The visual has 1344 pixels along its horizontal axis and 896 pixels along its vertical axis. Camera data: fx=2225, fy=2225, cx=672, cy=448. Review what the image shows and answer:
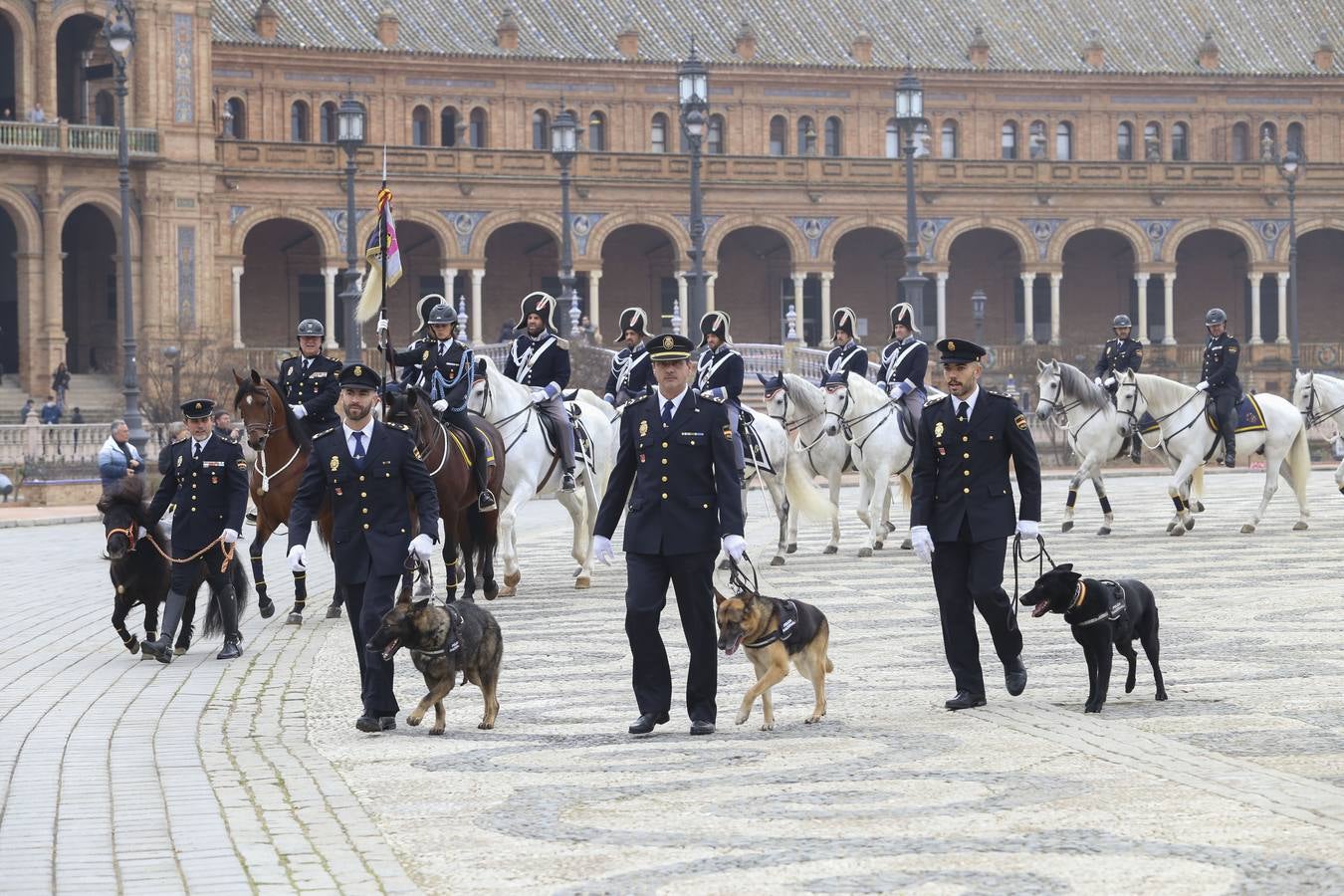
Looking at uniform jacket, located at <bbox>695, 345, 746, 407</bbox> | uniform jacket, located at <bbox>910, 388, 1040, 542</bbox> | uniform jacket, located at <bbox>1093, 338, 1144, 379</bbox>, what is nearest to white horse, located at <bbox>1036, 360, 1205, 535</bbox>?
uniform jacket, located at <bbox>1093, 338, 1144, 379</bbox>

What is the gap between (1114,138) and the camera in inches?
2820

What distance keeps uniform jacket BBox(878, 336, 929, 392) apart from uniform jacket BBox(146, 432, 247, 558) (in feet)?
29.0

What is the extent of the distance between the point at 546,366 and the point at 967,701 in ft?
28.1

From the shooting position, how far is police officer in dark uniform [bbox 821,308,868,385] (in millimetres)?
21828

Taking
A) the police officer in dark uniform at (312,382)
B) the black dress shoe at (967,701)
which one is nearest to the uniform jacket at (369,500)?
the black dress shoe at (967,701)

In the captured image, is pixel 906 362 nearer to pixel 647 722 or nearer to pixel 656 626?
pixel 656 626

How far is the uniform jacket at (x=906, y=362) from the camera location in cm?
2186

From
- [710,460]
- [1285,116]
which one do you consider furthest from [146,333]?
[710,460]

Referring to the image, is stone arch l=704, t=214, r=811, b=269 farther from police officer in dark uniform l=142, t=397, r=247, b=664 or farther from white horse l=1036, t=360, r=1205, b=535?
police officer in dark uniform l=142, t=397, r=247, b=664

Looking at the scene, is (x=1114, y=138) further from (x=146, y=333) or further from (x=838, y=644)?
(x=838, y=644)

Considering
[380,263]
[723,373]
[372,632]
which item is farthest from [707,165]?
[372,632]

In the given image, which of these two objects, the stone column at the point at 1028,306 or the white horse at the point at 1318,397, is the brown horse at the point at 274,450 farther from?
the stone column at the point at 1028,306

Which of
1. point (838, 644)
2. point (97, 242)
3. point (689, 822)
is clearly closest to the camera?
point (689, 822)

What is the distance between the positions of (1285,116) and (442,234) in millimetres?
28811
